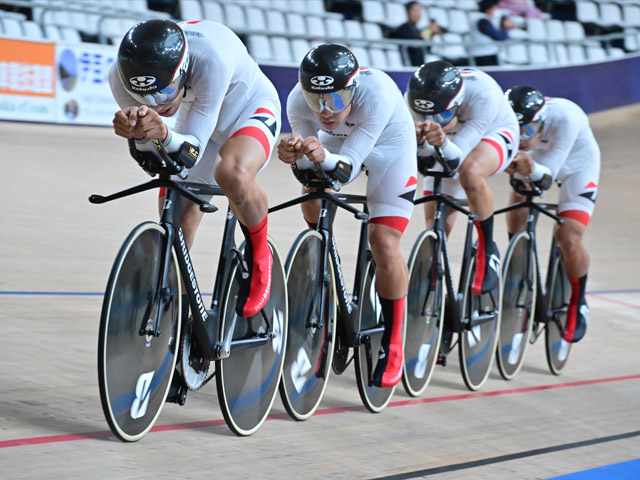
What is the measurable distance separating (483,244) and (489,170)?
0.37 metres

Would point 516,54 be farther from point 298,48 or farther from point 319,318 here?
point 319,318

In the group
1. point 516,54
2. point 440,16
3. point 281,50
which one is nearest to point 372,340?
point 281,50

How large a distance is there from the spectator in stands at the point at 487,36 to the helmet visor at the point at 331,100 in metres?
10.4

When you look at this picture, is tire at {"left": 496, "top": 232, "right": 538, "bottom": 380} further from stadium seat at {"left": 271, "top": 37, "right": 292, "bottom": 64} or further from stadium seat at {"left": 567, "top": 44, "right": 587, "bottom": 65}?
stadium seat at {"left": 567, "top": 44, "right": 587, "bottom": 65}

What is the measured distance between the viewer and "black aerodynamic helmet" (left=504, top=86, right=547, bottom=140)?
16.0 ft

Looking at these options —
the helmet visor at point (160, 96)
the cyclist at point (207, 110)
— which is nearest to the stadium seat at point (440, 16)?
the cyclist at point (207, 110)

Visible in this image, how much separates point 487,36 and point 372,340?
1101 cm

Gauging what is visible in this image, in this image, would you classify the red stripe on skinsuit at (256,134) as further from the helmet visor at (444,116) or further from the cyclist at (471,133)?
the helmet visor at (444,116)

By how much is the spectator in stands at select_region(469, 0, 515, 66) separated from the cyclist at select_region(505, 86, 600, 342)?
27.6 feet

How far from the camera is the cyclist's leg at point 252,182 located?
2.85 m

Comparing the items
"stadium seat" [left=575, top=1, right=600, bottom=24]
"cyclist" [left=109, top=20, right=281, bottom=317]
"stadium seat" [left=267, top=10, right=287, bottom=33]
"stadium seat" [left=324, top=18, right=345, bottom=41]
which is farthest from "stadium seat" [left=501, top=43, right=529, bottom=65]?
"cyclist" [left=109, top=20, right=281, bottom=317]

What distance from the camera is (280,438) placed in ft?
10.2

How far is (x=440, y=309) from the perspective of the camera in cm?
421

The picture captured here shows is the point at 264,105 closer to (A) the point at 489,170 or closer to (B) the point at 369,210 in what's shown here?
(B) the point at 369,210
